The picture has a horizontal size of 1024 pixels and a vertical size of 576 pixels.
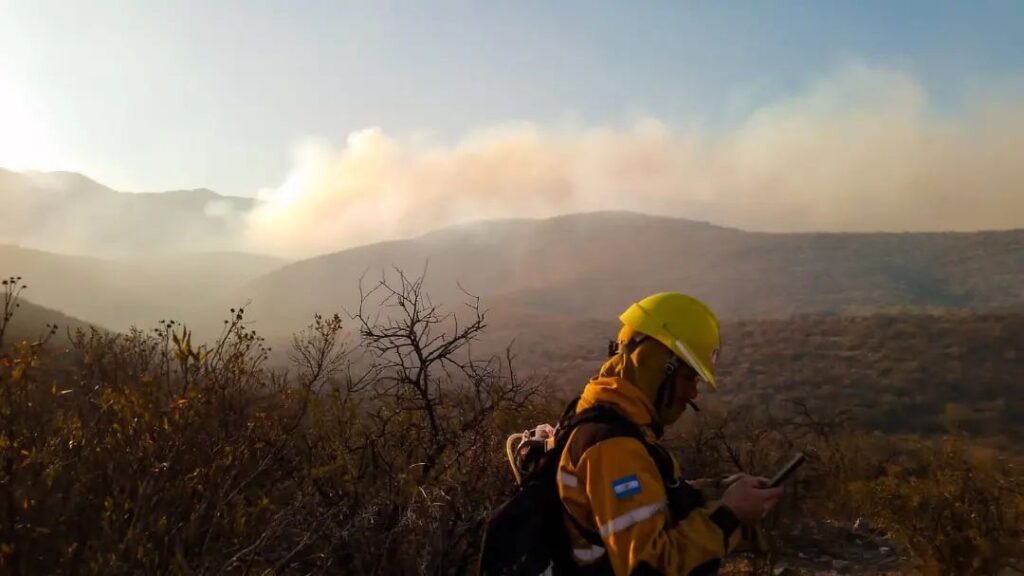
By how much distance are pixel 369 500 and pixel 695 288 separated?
89.8 meters

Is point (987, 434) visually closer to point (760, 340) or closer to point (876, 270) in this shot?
point (760, 340)

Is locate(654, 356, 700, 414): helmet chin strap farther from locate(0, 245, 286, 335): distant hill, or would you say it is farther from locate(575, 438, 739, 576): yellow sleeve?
locate(0, 245, 286, 335): distant hill

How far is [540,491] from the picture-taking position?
255 cm

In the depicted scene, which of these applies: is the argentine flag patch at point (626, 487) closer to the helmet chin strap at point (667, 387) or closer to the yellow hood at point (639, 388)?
the yellow hood at point (639, 388)

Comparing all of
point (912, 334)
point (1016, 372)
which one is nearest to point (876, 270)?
point (912, 334)

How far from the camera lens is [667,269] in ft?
361

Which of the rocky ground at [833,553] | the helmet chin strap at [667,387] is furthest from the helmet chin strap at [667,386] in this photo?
the rocky ground at [833,553]

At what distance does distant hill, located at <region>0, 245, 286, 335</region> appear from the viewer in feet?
375

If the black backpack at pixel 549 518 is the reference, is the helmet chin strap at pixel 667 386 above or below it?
above

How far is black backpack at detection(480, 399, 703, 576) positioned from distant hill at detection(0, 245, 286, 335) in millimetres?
100268

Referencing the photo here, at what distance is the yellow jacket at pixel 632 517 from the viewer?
2.23 metres

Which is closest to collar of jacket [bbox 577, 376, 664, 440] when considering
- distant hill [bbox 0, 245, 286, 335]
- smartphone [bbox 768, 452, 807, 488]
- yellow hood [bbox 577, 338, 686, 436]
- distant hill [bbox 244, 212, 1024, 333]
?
yellow hood [bbox 577, 338, 686, 436]

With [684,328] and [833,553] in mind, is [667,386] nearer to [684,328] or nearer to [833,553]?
[684,328]

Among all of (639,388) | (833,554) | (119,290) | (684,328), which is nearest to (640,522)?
(639,388)
